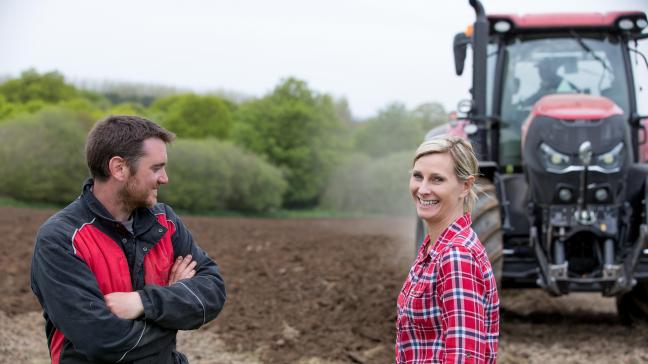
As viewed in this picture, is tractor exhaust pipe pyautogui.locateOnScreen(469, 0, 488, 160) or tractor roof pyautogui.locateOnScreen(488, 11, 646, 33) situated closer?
tractor exhaust pipe pyautogui.locateOnScreen(469, 0, 488, 160)

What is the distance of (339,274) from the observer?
9.68 m

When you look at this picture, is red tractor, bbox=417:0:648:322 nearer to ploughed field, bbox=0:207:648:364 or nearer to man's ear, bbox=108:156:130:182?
ploughed field, bbox=0:207:648:364

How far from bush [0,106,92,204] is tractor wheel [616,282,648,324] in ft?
60.9

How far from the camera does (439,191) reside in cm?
238

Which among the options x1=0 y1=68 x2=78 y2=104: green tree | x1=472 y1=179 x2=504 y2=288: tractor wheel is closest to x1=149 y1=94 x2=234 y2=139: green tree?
x1=0 y1=68 x2=78 y2=104: green tree

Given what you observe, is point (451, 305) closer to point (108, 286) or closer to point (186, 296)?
point (186, 296)

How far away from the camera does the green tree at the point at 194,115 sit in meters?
33.7

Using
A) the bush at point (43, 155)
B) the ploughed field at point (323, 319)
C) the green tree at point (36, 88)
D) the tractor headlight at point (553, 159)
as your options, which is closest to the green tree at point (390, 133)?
the green tree at point (36, 88)

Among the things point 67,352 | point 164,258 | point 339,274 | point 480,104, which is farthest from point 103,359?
point 339,274

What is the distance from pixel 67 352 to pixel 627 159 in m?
4.74

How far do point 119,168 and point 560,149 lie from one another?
4124 mm

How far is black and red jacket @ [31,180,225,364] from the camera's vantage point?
2.48 meters

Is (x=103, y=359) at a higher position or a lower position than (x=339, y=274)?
higher

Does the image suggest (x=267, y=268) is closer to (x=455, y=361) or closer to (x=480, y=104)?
(x=480, y=104)
